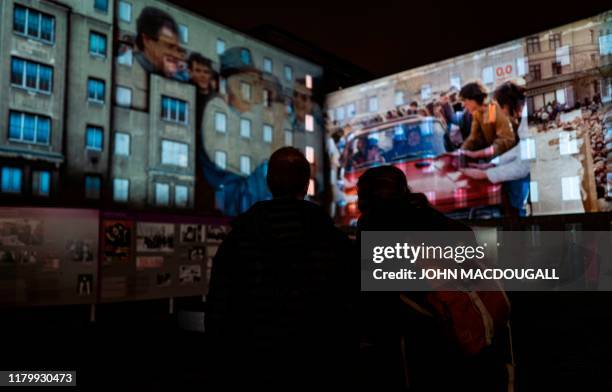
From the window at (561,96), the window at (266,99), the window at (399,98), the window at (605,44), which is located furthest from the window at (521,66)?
the window at (266,99)

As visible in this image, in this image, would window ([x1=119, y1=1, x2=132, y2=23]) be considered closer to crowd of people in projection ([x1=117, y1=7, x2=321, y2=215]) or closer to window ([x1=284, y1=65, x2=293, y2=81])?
crowd of people in projection ([x1=117, y1=7, x2=321, y2=215])

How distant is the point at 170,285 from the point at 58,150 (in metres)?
8.96

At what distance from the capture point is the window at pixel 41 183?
24.9 metres

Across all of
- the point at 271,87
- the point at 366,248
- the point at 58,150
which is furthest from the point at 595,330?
the point at 271,87

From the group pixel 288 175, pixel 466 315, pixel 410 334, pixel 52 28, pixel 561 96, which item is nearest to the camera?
pixel 466 315

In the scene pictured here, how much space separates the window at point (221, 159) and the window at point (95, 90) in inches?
319

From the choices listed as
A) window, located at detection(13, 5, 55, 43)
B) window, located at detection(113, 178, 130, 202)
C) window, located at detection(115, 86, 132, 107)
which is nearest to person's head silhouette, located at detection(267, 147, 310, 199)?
window, located at detection(13, 5, 55, 43)

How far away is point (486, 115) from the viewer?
3306 centimetres

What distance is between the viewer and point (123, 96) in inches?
1139

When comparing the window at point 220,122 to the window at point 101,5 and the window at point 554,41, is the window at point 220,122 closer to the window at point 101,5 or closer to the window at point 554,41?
the window at point 101,5

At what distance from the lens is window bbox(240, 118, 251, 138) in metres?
35.4

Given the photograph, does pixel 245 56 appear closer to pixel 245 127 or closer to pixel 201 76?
pixel 201 76

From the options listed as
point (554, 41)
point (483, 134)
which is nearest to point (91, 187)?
point (483, 134)

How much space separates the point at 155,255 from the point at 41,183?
23.8 ft
